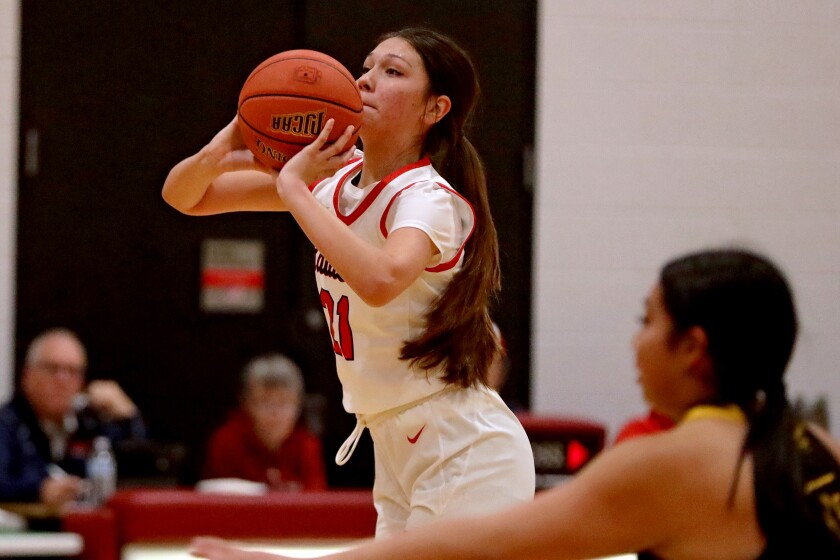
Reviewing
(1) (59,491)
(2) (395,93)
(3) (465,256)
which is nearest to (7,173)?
(1) (59,491)

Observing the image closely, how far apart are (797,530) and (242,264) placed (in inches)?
214

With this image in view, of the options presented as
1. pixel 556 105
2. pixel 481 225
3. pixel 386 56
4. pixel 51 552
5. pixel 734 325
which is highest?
pixel 556 105

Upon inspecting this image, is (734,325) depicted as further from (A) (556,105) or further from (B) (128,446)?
(A) (556,105)

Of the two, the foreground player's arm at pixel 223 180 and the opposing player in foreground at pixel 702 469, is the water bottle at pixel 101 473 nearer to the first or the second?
the foreground player's arm at pixel 223 180

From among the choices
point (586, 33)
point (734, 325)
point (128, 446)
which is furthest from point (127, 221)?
point (734, 325)

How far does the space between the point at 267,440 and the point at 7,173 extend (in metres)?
2.14

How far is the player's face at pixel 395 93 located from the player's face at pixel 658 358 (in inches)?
51.4

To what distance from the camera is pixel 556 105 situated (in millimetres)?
7176

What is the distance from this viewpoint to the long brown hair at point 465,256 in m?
2.96

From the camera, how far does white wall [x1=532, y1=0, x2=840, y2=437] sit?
7.18 m

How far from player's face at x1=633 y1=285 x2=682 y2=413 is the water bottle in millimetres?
3313

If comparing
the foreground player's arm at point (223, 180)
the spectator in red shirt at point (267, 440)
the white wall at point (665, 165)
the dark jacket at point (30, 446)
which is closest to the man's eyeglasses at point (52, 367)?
the dark jacket at point (30, 446)

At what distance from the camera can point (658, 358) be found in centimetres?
188

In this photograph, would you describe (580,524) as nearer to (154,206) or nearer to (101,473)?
(101,473)
